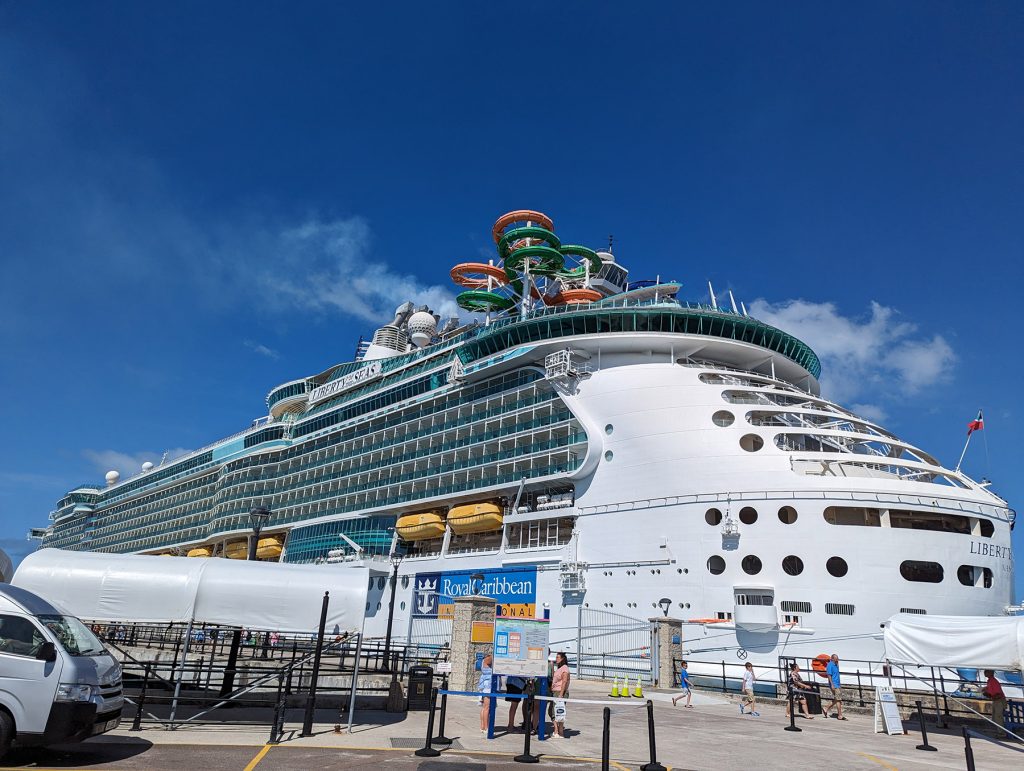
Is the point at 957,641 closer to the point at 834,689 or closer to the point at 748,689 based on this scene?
the point at 834,689

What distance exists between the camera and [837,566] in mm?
21328

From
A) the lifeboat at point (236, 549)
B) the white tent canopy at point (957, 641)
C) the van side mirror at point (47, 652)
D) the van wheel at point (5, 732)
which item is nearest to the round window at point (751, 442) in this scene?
the white tent canopy at point (957, 641)

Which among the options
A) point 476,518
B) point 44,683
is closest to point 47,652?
point 44,683

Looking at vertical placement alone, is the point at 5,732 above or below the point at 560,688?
below

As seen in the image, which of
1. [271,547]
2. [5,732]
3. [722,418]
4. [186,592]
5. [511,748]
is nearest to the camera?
[5,732]

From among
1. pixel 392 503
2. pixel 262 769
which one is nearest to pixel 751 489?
pixel 262 769

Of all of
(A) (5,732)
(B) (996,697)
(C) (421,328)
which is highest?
(C) (421,328)

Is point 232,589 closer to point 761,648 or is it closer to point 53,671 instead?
point 53,671

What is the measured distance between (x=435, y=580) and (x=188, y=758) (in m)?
24.8

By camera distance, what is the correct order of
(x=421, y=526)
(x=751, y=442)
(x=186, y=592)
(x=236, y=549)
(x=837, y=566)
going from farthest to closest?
1. (x=236, y=549)
2. (x=421, y=526)
3. (x=751, y=442)
4. (x=837, y=566)
5. (x=186, y=592)

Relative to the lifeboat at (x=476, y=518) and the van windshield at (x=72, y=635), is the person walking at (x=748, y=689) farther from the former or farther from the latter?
the lifeboat at (x=476, y=518)

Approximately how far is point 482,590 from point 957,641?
19859 mm

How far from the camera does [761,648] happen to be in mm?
21078

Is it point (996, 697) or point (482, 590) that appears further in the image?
point (482, 590)
